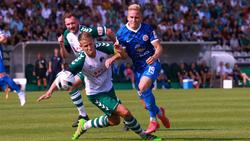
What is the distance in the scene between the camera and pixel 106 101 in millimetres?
13195

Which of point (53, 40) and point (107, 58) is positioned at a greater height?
point (107, 58)

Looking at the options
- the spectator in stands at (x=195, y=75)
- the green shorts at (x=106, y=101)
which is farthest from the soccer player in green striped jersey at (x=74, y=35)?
the spectator in stands at (x=195, y=75)

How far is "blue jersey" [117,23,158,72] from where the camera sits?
15227 mm

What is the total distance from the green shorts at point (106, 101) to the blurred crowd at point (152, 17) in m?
25.6

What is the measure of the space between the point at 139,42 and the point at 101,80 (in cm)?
219

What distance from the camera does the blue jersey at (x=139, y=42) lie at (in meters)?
15.2

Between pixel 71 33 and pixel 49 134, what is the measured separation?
224cm

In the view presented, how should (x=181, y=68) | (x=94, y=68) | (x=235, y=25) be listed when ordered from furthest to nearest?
1. (x=235, y=25)
2. (x=181, y=68)
3. (x=94, y=68)

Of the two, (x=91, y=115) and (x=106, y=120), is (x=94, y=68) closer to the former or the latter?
(x=106, y=120)

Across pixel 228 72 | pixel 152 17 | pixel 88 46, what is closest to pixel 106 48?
pixel 88 46

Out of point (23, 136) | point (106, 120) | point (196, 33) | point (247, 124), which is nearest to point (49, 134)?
point (23, 136)

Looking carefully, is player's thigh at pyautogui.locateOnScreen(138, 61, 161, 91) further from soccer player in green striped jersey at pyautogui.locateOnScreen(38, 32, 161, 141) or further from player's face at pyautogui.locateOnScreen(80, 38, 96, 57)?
player's face at pyautogui.locateOnScreen(80, 38, 96, 57)

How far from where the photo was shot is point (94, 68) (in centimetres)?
1313

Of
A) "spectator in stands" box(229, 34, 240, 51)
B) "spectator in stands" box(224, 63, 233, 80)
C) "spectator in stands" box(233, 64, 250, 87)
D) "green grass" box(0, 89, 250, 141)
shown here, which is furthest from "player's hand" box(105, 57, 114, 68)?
"spectator in stands" box(229, 34, 240, 51)
